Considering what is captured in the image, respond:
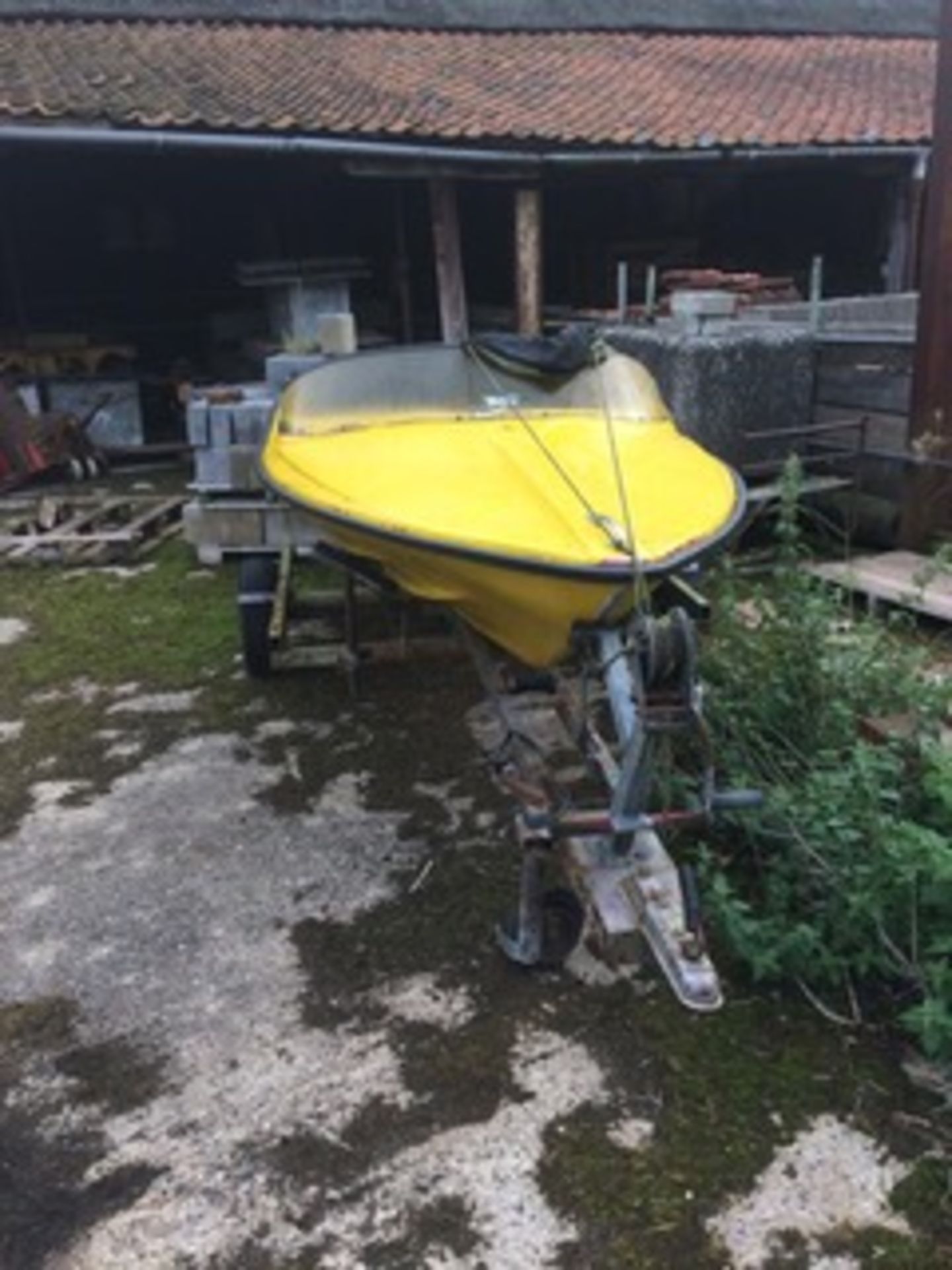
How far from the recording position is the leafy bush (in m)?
2.77

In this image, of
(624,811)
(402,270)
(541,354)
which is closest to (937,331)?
(541,354)

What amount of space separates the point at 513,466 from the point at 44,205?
10869 millimetres

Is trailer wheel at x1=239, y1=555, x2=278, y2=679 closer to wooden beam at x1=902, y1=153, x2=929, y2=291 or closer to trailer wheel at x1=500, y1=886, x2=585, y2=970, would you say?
trailer wheel at x1=500, y1=886, x2=585, y2=970

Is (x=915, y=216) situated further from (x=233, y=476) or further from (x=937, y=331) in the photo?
(x=233, y=476)

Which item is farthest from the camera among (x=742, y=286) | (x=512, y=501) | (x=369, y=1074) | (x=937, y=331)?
(x=742, y=286)

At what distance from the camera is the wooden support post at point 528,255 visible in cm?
1041

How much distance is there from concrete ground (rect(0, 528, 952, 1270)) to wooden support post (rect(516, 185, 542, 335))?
24.2 feet

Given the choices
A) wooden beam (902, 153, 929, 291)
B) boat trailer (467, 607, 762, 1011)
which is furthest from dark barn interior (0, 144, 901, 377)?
boat trailer (467, 607, 762, 1011)

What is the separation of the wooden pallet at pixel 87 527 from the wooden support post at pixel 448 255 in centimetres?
355

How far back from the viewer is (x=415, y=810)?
3.95 meters

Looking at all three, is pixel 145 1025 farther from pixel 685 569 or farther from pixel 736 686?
pixel 736 686

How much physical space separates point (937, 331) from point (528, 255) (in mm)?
5442

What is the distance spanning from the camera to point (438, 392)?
460 cm

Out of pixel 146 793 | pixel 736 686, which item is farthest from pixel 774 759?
pixel 146 793
